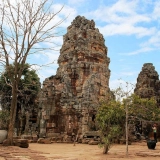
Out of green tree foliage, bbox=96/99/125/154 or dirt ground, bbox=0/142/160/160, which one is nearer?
dirt ground, bbox=0/142/160/160

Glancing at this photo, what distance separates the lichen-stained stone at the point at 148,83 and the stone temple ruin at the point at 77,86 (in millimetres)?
10093

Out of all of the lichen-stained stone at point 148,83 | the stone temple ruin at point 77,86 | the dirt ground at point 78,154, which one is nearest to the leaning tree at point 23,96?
the stone temple ruin at point 77,86

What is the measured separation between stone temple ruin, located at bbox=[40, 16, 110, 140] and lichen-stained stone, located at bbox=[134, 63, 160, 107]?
10093 mm

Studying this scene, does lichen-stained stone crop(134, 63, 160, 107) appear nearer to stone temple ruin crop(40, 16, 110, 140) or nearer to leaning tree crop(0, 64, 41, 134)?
stone temple ruin crop(40, 16, 110, 140)

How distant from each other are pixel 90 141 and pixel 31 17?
9.94 metres

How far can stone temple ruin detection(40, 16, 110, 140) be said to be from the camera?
21266 mm

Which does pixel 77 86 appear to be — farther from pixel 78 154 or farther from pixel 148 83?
pixel 148 83

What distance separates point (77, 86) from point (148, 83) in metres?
13.9

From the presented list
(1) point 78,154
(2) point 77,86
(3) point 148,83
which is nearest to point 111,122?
(1) point 78,154

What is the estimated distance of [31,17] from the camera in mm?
14438

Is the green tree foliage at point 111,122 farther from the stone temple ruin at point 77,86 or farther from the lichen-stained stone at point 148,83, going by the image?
the lichen-stained stone at point 148,83

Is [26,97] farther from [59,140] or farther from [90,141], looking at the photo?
[90,141]

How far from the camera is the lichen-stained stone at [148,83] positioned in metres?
32.6

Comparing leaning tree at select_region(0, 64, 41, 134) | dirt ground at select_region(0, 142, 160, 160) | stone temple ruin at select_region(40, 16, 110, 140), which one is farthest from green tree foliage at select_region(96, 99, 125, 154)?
leaning tree at select_region(0, 64, 41, 134)
